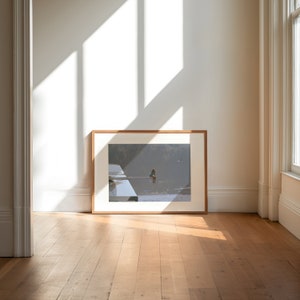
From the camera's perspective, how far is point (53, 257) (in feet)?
12.1

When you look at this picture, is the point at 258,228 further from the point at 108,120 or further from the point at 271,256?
the point at 108,120

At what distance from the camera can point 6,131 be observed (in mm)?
3740

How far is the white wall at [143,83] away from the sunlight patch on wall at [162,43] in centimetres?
1

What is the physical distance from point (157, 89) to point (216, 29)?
845 mm

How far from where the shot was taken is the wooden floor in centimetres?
293

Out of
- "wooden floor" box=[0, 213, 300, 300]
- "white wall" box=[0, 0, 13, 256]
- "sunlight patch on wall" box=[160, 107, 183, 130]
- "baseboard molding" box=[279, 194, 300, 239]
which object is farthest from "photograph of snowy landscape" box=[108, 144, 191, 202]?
"white wall" box=[0, 0, 13, 256]

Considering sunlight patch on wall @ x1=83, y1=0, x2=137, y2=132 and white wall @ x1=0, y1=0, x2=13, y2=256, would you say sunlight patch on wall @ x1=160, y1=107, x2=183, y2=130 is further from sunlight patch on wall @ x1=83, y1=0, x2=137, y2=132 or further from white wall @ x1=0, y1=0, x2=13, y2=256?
white wall @ x1=0, y1=0, x2=13, y2=256

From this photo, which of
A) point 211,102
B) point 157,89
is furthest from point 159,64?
point 211,102

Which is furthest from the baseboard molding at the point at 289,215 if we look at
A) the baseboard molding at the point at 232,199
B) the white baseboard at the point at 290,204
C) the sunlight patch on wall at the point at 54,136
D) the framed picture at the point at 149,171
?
the sunlight patch on wall at the point at 54,136

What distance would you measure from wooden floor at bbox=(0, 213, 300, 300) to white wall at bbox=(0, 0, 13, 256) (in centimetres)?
20

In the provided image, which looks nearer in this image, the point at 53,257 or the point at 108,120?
the point at 53,257

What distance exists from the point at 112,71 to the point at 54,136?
0.88m

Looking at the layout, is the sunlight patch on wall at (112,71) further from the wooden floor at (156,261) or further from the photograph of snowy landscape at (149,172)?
the wooden floor at (156,261)

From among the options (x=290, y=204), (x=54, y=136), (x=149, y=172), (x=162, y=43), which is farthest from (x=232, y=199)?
(x=54, y=136)
